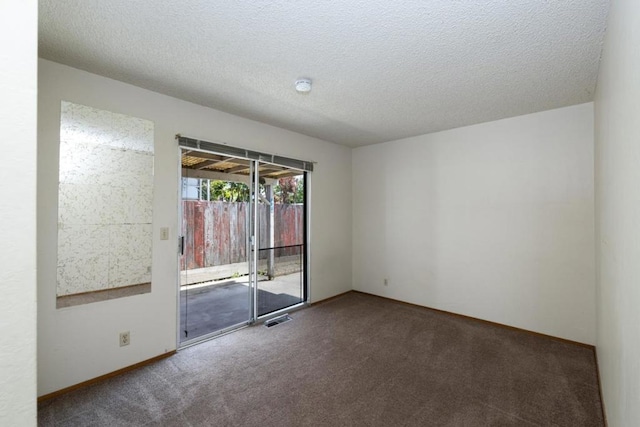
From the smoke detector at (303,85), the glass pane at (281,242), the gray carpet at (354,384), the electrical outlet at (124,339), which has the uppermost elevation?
the smoke detector at (303,85)

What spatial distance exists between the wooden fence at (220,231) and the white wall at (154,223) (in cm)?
21

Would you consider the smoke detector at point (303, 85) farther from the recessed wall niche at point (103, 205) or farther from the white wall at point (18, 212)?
the white wall at point (18, 212)

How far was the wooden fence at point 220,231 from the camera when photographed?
306 centimetres

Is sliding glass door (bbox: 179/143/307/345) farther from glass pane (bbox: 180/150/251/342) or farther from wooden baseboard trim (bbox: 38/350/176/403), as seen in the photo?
wooden baseboard trim (bbox: 38/350/176/403)

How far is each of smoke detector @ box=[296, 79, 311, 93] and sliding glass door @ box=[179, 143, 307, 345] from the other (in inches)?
47.6

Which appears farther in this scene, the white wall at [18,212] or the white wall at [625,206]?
the white wall at [625,206]

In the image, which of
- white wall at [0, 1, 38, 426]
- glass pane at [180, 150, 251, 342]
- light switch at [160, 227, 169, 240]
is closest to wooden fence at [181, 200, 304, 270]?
glass pane at [180, 150, 251, 342]

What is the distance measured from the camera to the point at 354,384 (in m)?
2.31

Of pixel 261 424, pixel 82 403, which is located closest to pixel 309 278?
pixel 261 424

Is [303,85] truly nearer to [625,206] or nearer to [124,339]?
[625,206]

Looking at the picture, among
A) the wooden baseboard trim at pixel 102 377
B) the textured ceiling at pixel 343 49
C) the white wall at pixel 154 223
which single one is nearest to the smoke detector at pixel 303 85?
the textured ceiling at pixel 343 49

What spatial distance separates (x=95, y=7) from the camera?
164 cm

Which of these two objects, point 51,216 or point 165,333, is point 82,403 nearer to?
point 165,333

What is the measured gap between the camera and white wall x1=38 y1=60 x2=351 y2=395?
215 cm
